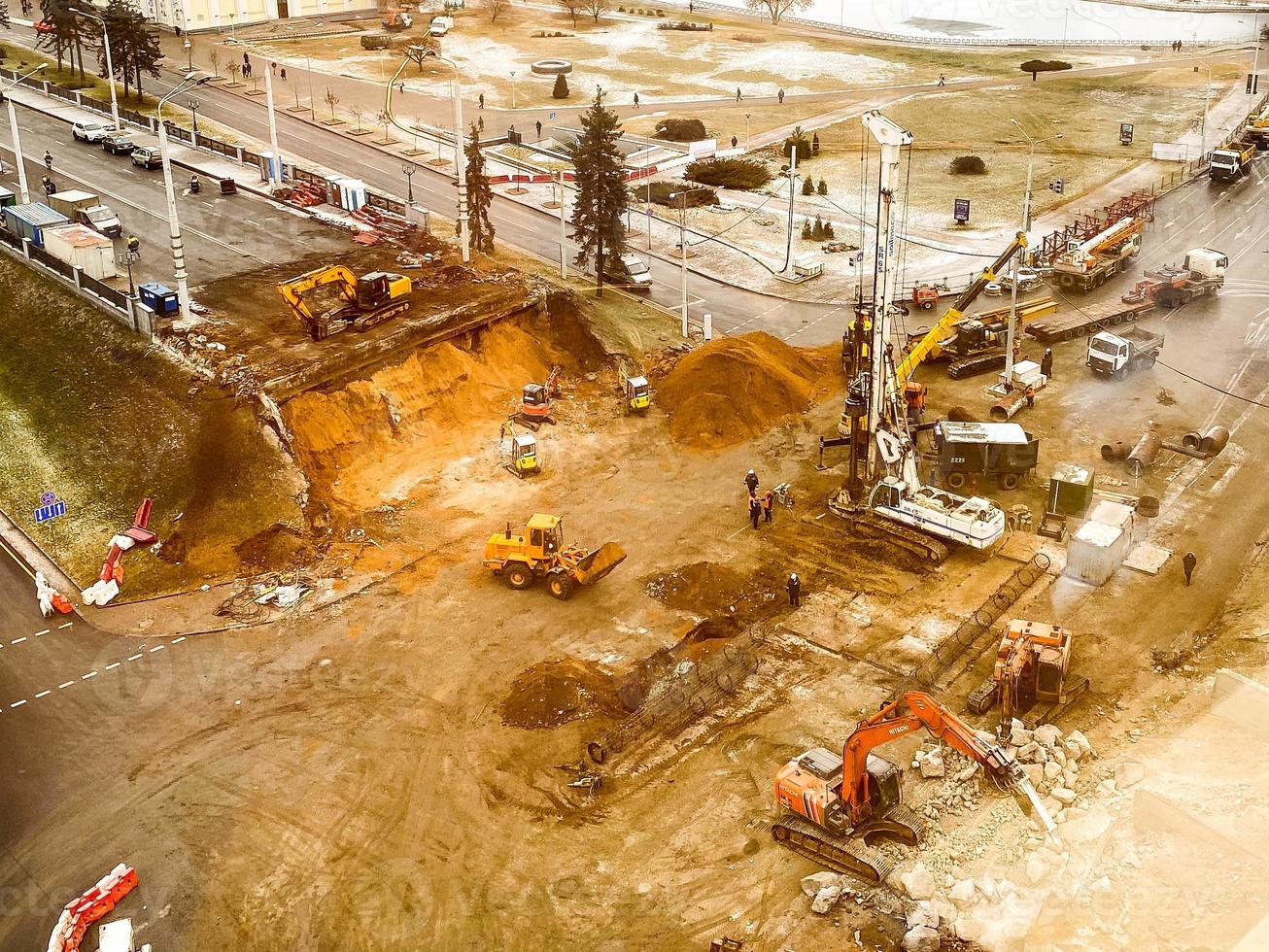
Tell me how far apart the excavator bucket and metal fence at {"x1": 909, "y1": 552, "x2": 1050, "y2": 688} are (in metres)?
10.5

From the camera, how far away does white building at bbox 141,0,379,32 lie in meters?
124

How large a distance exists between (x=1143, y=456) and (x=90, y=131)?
220 ft

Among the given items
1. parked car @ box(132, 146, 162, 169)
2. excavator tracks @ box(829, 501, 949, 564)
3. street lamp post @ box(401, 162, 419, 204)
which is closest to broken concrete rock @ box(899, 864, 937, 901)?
excavator tracks @ box(829, 501, 949, 564)

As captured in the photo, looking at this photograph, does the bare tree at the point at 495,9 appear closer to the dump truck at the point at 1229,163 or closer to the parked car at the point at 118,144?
the parked car at the point at 118,144

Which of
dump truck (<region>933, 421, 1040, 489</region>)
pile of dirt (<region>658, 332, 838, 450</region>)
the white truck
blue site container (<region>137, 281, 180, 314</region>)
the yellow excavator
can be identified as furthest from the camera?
the white truck

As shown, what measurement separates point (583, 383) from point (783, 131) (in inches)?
1960

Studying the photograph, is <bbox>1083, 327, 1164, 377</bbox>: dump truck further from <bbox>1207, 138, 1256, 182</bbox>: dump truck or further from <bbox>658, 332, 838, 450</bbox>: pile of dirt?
<bbox>1207, 138, 1256, 182</bbox>: dump truck

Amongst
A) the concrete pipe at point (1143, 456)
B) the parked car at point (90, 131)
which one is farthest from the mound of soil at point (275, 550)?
the parked car at point (90, 131)

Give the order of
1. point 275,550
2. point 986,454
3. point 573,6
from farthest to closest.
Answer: point 573,6
point 986,454
point 275,550

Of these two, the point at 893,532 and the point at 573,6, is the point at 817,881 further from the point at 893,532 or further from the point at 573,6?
the point at 573,6

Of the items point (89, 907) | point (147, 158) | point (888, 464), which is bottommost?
point (89, 907)

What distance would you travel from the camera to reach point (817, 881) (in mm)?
28375

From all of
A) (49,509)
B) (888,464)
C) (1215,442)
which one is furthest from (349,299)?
(1215,442)

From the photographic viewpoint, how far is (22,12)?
126 m
